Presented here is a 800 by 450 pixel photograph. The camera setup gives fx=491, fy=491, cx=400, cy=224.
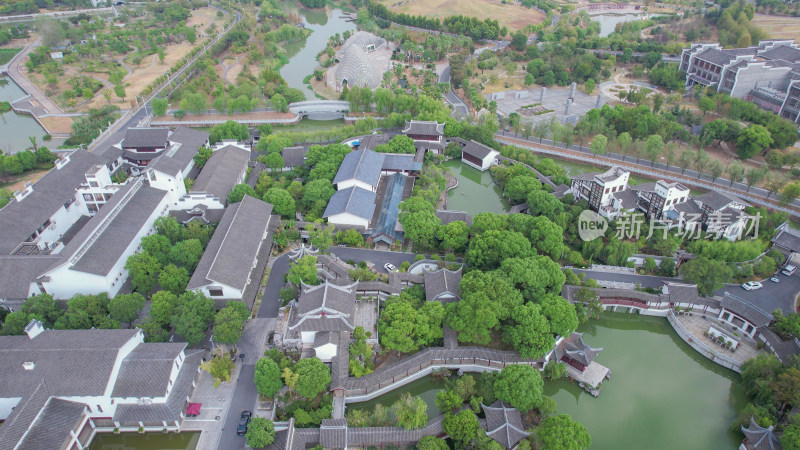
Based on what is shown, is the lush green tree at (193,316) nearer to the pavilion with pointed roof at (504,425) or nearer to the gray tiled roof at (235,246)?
the gray tiled roof at (235,246)

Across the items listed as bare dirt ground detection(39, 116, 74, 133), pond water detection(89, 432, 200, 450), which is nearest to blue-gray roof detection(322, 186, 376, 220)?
pond water detection(89, 432, 200, 450)

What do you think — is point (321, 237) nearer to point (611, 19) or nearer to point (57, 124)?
point (57, 124)

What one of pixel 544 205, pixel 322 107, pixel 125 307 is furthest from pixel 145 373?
pixel 322 107

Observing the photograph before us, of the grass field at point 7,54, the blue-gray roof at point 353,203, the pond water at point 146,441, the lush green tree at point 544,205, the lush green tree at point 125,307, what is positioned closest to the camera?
the pond water at point 146,441

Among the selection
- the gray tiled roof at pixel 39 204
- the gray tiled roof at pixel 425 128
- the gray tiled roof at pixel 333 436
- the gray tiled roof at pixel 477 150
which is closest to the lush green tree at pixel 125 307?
the gray tiled roof at pixel 39 204

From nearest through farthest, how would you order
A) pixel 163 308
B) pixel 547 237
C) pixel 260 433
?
pixel 260 433, pixel 163 308, pixel 547 237

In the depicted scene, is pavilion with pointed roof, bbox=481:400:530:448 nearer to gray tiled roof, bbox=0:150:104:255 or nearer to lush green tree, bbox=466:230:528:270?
lush green tree, bbox=466:230:528:270

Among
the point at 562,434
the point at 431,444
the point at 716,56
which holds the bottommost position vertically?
the point at 431,444
